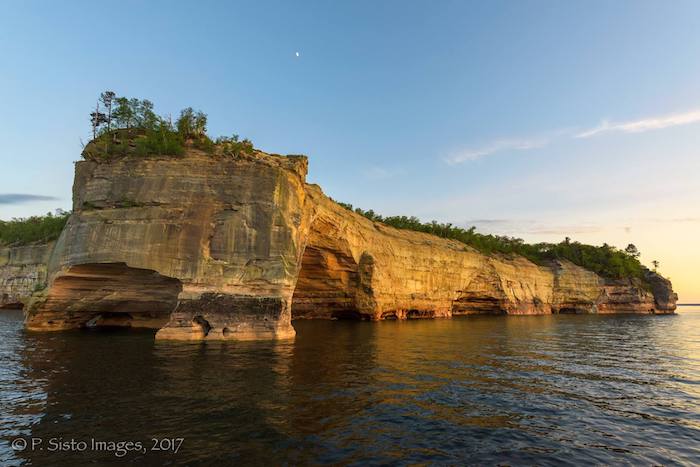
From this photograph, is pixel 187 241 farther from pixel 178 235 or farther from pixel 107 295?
pixel 107 295

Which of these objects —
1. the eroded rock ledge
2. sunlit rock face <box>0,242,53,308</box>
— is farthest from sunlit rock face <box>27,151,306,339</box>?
sunlit rock face <box>0,242,53,308</box>

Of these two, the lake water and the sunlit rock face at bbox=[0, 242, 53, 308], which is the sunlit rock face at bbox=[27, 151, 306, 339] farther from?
the sunlit rock face at bbox=[0, 242, 53, 308]

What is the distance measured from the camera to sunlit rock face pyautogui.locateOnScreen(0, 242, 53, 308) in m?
57.1

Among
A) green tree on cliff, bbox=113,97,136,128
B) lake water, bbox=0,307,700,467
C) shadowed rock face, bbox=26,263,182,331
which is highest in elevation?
green tree on cliff, bbox=113,97,136,128

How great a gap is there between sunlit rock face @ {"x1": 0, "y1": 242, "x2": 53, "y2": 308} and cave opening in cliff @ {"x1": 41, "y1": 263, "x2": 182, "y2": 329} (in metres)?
36.9

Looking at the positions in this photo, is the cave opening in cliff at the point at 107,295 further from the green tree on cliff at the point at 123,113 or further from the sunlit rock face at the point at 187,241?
the green tree on cliff at the point at 123,113

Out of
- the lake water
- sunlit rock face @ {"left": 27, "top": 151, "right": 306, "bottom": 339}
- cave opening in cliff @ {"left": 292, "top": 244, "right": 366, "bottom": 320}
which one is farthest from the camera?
cave opening in cliff @ {"left": 292, "top": 244, "right": 366, "bottom": 320}

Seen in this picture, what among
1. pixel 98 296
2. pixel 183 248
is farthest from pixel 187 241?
pixel 98 296

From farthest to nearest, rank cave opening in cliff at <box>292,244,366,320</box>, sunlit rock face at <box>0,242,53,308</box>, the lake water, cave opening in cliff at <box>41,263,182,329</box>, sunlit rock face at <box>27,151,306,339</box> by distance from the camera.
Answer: sunlit rock face at <box>0,242,53,308</box> < cave opening in cliff at <box>292,244,366,320</box> < cave opening in cliff at <box>41,263,182,329</box> < sunlit rock face at <box>27,151,306,339</box> < the lake water

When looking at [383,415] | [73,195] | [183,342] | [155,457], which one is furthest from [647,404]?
[73,195]

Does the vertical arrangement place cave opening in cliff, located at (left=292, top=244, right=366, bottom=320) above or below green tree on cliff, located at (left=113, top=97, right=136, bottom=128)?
below

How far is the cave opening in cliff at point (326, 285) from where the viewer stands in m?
40.4

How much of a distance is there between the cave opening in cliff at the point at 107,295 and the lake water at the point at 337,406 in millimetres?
5990

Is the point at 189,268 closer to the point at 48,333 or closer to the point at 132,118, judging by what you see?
the point at 48,333
